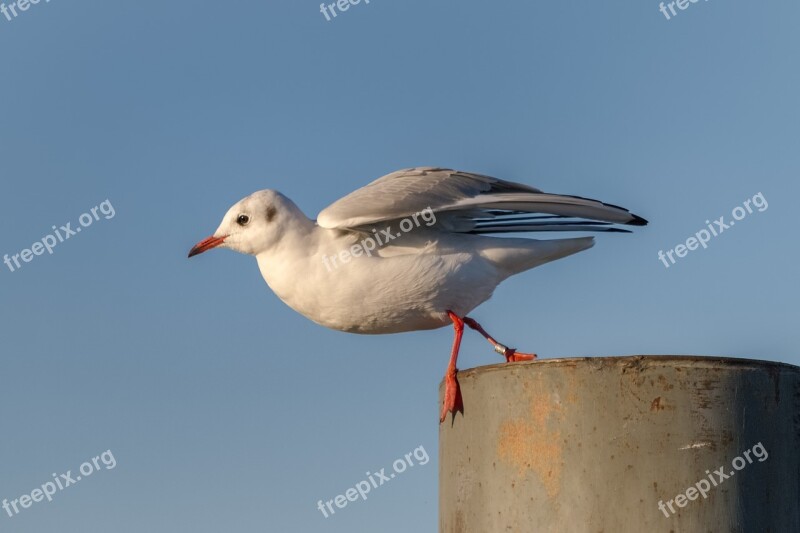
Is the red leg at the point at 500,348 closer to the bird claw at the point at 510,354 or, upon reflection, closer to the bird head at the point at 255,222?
the bird claw at the point at 510,354

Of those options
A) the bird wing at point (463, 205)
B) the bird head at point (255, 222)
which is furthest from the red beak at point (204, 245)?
the bird wing at point (463, 205)

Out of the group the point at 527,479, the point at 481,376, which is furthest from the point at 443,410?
the point at 527,479

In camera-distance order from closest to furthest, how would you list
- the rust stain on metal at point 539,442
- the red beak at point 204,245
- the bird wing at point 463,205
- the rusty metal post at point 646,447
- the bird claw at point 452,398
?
the rusty metal post at point 646,447
the rust stain on metal at point 539,442
the bird claw at point 452,398
the bird wing at point 463,205
the red beak at point 204,245

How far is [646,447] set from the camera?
5.77m

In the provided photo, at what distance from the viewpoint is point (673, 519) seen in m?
5.74

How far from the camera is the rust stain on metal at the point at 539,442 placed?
591cm

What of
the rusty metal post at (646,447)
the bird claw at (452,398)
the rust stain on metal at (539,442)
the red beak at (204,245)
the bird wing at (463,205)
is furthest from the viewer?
the red beak at (204,245)

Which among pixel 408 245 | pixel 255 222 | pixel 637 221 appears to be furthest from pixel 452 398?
pixel 255 222

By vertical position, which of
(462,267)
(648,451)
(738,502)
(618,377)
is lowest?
(738,502)

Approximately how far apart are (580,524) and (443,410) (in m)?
1.61

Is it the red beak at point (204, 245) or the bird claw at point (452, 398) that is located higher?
the red beak at point (204, 245)

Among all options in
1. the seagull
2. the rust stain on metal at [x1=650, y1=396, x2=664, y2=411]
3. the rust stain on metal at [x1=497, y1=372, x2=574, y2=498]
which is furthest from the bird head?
the rust stain on metal at [x1=650, y1=396, x2=664, y2=411]

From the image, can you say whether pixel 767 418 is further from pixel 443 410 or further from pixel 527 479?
pixel 443 410

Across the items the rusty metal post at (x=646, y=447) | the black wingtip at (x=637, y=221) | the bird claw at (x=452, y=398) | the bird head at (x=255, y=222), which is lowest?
the rusty metal post at (x=646, y=447)
